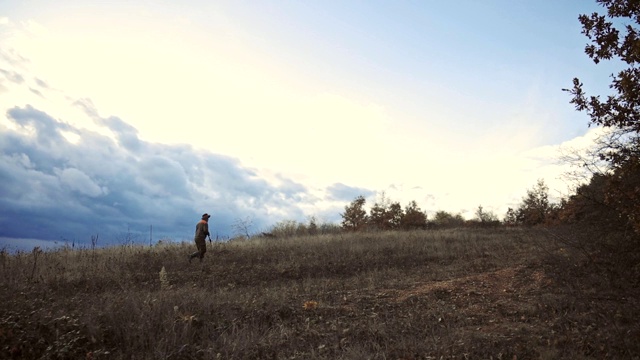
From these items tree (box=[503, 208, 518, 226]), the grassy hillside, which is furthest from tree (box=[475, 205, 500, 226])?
the grassy hillside

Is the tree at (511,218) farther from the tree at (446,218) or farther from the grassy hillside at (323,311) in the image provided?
the grassy hillside at (323,311)

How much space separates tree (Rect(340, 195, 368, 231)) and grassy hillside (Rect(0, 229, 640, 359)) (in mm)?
23101

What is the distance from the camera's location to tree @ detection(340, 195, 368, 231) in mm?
40062

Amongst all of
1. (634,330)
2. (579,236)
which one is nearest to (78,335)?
(634,330)

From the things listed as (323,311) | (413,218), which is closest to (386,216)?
(413,218)

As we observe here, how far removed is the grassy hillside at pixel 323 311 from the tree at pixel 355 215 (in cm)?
2310

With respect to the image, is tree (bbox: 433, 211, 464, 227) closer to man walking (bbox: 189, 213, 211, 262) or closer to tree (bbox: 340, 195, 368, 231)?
tree (bbox: 340, 195, 368, 231)

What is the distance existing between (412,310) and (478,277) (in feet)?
16.1

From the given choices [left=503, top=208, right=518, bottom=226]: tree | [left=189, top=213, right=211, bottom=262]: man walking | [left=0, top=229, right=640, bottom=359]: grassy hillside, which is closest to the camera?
[left=0, top=229, right=640, bottom=359]: grassy hillside

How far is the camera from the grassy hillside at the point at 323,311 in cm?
686

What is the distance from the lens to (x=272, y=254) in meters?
19.2

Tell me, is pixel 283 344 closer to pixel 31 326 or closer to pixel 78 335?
pixel 78 335

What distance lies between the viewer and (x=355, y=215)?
41.4m

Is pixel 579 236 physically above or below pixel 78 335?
above
